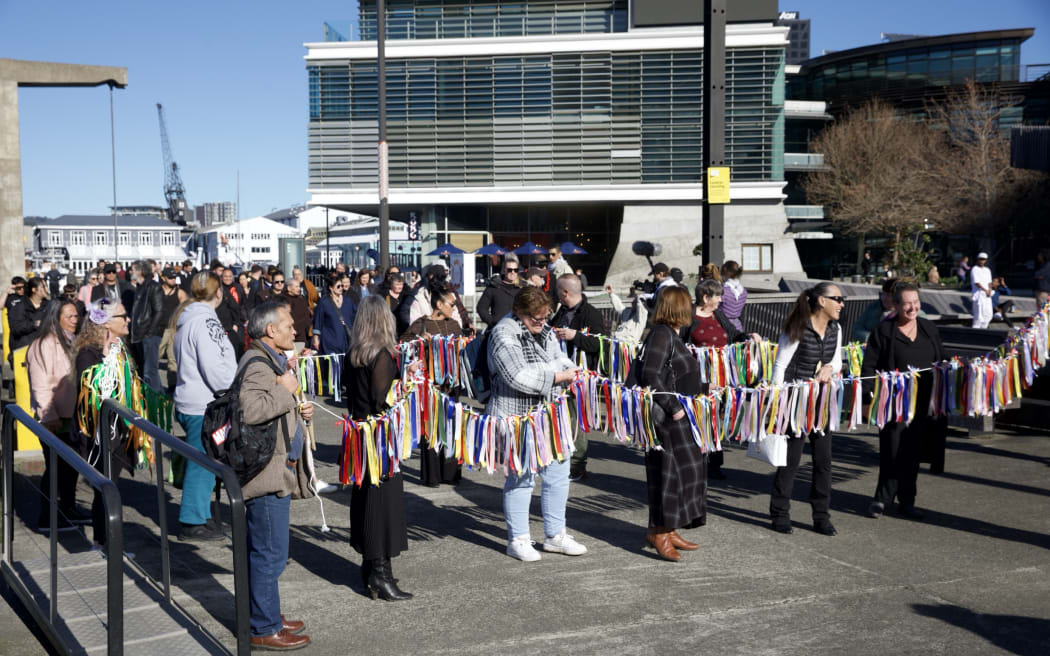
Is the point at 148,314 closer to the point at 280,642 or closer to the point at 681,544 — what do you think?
the point at 681,544

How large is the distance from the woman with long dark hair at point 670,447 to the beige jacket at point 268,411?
2750mm

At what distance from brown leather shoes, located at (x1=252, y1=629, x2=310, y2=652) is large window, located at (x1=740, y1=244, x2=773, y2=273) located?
45092 millimetres

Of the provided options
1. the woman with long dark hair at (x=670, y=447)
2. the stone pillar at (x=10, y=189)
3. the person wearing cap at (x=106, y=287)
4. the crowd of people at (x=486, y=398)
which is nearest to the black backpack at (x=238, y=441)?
the crowd of people at (x=486, y=398)

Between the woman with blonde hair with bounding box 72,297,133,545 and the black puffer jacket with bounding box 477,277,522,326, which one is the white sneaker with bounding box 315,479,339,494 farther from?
the black puffer jacket with bounding box 477,277,522,326

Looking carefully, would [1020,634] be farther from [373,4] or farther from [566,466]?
[373,4]

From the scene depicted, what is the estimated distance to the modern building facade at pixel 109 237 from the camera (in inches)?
5359

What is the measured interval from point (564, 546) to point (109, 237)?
145923 mm

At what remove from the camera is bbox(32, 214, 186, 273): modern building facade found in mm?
136125

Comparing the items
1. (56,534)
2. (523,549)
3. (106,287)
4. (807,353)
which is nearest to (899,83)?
(106,287)

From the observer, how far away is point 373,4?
48.2 meters

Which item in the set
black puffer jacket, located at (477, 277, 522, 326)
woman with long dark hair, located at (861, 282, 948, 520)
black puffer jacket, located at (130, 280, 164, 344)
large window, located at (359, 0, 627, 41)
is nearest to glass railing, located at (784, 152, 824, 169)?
large window, located at (359, 0, 627, 41)

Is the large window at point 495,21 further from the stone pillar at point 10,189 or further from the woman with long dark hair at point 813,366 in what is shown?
the woman with long dark hair at point 813,366

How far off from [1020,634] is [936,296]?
71.4ft

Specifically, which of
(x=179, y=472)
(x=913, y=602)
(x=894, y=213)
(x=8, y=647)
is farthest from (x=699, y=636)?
(x=894, y=213)
